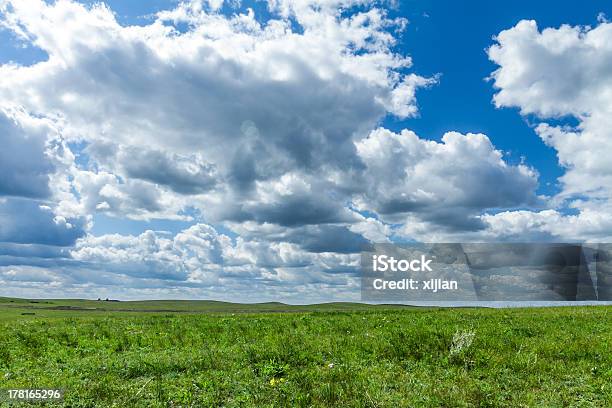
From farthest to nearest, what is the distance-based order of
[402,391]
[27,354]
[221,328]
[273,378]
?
[221,328] → [27,354] → [273,378] → [402,391]

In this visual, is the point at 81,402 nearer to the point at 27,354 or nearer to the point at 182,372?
the point at 182,372

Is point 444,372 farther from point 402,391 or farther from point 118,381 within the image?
point 118,381

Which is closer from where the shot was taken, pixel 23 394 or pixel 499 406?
pixel 499 406

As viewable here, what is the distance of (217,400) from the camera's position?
1048 cm

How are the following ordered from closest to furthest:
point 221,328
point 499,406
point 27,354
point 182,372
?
point 499,406 → point 182,372 → point 27,354 → point 221,328

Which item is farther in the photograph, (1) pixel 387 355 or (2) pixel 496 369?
(1) pixel 387 355

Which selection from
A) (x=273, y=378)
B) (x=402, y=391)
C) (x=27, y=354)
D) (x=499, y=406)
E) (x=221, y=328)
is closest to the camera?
(x=499, y=406)

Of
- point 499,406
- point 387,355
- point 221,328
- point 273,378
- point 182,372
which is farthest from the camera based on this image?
point 221,328

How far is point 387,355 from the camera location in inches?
580

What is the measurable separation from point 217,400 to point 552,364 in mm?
9412

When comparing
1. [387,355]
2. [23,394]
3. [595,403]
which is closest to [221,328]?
[387,355]

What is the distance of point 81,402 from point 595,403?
11.6 metres

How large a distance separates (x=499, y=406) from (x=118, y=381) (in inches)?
369

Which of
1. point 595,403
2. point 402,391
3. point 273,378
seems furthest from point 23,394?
point 595,403
